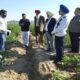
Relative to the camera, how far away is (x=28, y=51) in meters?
13.7

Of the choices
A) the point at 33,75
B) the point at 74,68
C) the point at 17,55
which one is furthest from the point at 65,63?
the point at 17,55

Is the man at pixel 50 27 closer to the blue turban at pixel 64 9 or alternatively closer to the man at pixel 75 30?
the man at pixel 75 30

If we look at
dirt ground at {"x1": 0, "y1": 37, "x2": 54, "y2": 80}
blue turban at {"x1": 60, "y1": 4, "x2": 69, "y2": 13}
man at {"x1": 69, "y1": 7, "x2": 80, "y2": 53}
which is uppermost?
blue turban at {"x1": 60, "y1": 4, "x2": 69, "y2": 13}

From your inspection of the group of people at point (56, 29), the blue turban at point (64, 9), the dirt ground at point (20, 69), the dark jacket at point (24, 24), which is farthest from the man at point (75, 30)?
the dark jacket at point (24, 24)

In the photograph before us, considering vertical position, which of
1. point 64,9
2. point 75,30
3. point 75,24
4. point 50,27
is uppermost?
point 64,9

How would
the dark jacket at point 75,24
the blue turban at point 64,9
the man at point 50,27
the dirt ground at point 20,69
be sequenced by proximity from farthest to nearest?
the man at point 50,27 < the dark jacket at point 75,24 < the blue turban at point 64,9 < the dirt ground at point 20,69

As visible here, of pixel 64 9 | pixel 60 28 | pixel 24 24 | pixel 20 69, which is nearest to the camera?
pixel 60 28

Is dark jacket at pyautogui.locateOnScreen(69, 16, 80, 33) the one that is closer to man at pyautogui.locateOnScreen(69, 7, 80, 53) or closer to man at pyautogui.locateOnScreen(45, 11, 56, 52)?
man at pyautogui.locateOnScreen(69, 7, 80, 53)

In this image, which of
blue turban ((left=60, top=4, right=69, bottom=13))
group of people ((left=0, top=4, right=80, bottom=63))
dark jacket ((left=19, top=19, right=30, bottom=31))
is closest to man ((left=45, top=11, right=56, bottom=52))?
group of people ((left=0, top=4, right=80, bottom=63))

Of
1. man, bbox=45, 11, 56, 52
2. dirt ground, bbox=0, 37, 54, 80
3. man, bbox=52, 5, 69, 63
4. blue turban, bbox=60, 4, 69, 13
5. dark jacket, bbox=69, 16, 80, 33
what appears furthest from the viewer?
man, bbox=45, 11, 56, 52

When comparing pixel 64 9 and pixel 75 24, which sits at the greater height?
pixel 64 9

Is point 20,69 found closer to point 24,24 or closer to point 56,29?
point 56,29

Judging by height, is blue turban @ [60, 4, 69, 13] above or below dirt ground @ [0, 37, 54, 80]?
above

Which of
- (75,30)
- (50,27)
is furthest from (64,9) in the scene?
(50,27)
